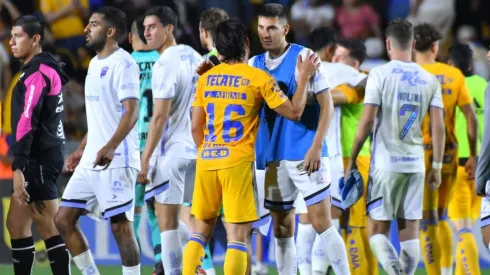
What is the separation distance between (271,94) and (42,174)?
204 centimetres

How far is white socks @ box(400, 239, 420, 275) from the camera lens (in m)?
7.94

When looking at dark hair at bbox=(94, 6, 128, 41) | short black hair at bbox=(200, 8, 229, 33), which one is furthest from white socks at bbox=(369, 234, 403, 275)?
dark hair at bbox=(94, 6, 128, 41)

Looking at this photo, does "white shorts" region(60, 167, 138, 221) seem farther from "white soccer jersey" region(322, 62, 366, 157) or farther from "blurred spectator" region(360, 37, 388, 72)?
"blurred spectator" region(360, 37, 388, 72)

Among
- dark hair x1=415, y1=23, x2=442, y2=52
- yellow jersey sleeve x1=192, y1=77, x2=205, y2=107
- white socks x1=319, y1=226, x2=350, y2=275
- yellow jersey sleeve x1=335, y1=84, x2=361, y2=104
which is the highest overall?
dark hair x1=415, y1=23, x2=442, y2=52

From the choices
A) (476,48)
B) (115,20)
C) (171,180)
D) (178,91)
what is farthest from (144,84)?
(476,48)

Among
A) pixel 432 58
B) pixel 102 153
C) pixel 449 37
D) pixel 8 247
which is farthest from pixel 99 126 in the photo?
pixel 449 37

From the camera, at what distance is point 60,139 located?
791 cm

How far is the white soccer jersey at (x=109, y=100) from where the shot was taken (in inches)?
296

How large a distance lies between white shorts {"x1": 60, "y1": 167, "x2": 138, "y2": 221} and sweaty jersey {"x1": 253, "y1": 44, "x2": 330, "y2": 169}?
1013 mm

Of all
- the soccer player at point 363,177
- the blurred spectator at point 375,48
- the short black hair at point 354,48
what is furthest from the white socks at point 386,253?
the blurred spectator at point 375,48

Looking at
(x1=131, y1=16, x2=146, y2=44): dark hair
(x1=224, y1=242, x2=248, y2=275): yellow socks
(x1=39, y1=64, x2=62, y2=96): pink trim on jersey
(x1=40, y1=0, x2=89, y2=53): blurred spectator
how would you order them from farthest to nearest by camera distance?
(x1=40, y1=0, x2=89, y2=53): blurred spectator < (x1=131, y1=16, x2=146, y2=44): dark hair < (x1=39, y1=64, x2=62, y2=96): pink trim on jersey < (x1=224, y1=242, x2=248, y2=275): yellow socks

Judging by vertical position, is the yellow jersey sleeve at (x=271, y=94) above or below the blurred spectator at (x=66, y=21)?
below

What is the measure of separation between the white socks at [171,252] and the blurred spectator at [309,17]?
19.7ft

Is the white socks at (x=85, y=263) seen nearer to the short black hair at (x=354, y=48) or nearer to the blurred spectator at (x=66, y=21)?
the short black hair at (x=354, y=48)
